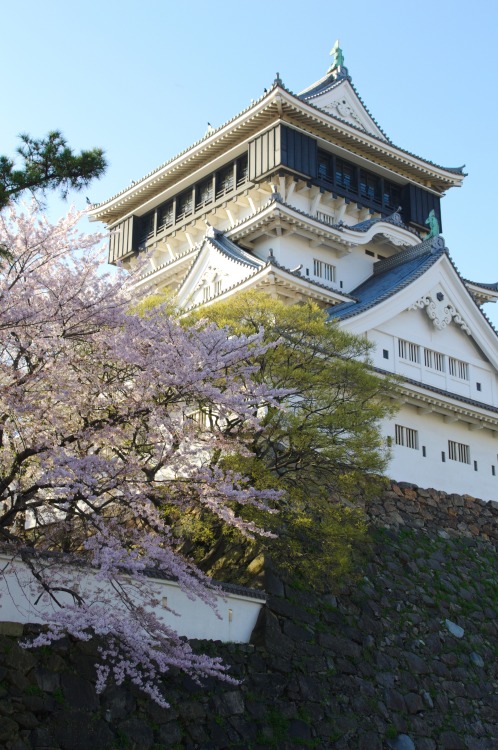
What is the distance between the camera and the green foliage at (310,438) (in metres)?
13.4

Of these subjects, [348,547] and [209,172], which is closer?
[348,547]

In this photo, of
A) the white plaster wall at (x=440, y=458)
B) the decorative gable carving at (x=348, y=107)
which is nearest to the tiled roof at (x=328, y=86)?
the decorative gable carving at (x=348, y=107)

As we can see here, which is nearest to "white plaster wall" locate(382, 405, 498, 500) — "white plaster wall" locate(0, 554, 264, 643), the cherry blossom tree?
"white plaster wall" locate(0, 554, 264, 643)

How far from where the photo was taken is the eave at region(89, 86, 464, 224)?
22.7 metres

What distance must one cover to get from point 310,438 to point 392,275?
382 inches

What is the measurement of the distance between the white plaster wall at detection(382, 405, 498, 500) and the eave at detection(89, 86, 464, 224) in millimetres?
8192

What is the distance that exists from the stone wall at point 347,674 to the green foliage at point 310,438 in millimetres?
884

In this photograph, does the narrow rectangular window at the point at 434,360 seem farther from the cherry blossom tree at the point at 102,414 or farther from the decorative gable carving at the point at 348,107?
the cherry blossom tree at the point at 102,414

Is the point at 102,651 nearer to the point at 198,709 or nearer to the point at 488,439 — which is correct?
the point at 198,709

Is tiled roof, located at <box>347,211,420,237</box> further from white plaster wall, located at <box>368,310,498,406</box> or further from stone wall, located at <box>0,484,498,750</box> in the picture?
stone wall, located at <box>0,484,498,750</box>

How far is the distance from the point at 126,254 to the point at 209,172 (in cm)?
354

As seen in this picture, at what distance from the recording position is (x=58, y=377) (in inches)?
378

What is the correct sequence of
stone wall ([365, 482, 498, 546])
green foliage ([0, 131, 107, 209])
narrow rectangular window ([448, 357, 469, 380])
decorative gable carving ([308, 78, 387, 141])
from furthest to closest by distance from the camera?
decorative gable carving ([308, 78, 387, 141])
narrow rectangular window ([448, 357, 469, 380])
stone wall ([365, 482, 498, 546])
green foliage ([0, 131, 107, 209])

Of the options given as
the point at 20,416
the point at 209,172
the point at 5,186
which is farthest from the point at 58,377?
the point at 209,172
